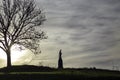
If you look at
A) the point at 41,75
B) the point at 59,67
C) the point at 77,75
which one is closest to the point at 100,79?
the point at 77,75

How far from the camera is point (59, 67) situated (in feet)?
230

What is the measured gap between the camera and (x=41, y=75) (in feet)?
173

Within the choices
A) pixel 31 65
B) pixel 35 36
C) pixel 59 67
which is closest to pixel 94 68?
pixel 59 67

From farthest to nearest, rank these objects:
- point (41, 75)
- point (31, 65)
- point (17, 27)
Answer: point (17, 27) → point (31, 65) → point (41, 75)

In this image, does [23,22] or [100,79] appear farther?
[23,22]

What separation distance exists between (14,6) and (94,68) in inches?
976

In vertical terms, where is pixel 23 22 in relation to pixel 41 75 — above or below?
above

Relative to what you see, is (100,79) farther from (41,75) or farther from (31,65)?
(31,65)

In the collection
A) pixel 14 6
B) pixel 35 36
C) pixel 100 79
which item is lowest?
pixel 100 79

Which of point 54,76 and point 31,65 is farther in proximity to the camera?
point 31,65

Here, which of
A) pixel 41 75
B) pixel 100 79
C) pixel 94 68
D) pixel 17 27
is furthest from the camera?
pixel 17 27

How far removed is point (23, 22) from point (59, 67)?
16.3 metres

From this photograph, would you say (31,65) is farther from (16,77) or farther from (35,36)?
(16,77)

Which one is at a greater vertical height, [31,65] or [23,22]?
[23,22]
